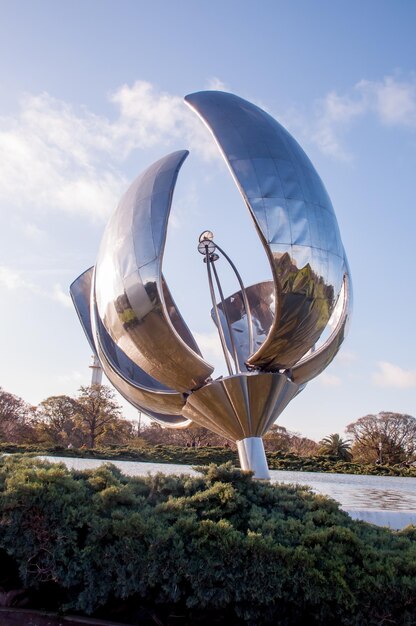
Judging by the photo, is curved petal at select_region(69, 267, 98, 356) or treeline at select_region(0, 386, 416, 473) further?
treeline at select_region(0, 386, 416, 473)

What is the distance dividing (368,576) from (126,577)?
1675mm

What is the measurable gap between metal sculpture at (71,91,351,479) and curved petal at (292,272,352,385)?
4 cm

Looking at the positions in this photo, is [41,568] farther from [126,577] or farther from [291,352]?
[291,352]

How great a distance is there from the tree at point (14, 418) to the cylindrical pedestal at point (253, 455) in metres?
24.0

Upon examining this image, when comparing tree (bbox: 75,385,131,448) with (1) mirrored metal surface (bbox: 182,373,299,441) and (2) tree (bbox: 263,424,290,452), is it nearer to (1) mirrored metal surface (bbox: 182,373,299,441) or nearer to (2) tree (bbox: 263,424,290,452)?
(2) tree (bbox: 263,424,290,452)

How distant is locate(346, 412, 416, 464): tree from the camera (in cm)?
3200

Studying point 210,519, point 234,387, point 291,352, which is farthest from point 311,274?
point 210,519

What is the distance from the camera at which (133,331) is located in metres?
6.96

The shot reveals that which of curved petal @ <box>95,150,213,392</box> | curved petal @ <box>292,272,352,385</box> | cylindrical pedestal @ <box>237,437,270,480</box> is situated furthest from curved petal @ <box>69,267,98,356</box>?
curved petal @ <box>292,272,352,385</box>

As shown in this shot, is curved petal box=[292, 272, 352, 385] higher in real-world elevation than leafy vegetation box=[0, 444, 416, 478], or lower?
higher

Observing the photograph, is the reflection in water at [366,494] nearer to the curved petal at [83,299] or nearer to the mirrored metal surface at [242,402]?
the mirrored metal surface at [242,402]

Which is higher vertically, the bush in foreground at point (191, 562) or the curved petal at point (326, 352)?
the curved petal at point (326, 352)

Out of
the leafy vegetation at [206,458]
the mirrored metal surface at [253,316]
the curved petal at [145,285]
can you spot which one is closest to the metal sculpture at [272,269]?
the curved petal at [145,285]

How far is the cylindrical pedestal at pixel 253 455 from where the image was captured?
7488 mm
